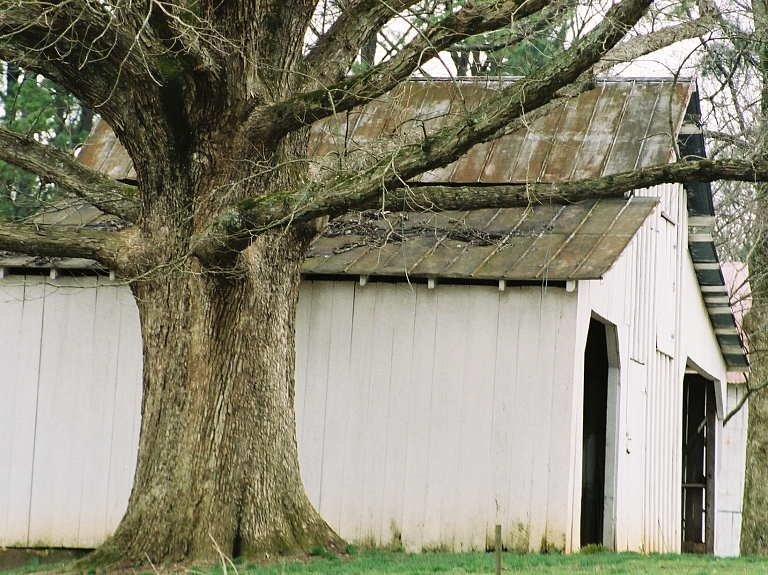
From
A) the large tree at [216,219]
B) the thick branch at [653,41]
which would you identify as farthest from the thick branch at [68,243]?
the thick branch at [653,41]

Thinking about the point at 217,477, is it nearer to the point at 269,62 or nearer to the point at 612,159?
the point at 269,62

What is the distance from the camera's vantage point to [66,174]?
963 centimetres

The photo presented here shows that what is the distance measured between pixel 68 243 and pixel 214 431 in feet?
6.69

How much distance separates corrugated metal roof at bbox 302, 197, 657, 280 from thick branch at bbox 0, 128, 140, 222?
7.11 ft

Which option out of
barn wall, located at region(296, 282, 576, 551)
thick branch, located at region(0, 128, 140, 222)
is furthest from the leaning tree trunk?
thick branch, located at region(0, 128, 140, 222)

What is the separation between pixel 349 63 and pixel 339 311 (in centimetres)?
284

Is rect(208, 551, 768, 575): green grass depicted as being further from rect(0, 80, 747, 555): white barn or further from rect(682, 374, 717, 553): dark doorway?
rect(682, 374, 717, 553): dark doorway

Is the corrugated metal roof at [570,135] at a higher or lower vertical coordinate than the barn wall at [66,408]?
higher

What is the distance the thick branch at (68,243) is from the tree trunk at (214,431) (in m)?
0.36

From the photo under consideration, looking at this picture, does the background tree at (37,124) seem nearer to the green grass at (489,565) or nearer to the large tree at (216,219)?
the large tree at (216,219)

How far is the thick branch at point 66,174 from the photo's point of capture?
369 inches

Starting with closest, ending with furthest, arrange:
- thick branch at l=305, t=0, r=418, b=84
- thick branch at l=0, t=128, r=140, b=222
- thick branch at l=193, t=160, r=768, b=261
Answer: thick branch at l=193, t=160, r=768, b=261 < thick branch at l=0, t=128, r=140, b=222 < thick branch at l=305, t=0, r=418, b=84

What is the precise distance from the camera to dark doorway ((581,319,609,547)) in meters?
15.7

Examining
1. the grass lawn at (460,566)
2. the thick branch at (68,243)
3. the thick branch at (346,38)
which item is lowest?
the grass lawn at (460,566)
